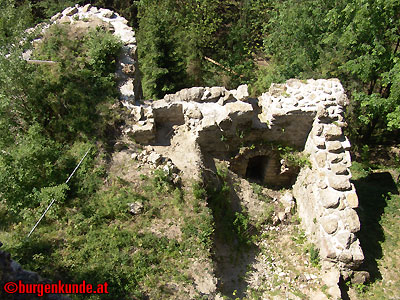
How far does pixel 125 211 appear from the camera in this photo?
324 inches

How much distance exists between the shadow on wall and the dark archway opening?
3632mm

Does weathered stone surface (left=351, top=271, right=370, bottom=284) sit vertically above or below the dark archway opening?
below

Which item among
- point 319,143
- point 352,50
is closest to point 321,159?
point 319,143

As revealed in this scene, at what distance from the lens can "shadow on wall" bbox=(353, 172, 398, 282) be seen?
984 cm

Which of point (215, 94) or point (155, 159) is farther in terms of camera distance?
point (215, 94)

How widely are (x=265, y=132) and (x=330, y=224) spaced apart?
11.8ft

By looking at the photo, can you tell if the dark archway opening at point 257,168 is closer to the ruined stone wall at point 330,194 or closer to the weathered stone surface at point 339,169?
the ruined stone wall at point 330,194

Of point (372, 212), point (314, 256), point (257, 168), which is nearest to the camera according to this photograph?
point (314, 256)

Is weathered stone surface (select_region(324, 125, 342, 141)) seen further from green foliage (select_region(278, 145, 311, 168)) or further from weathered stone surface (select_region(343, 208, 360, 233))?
weathered stone surface (select_region(343, 208, 360, 233))

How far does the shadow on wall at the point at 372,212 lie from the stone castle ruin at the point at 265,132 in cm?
190

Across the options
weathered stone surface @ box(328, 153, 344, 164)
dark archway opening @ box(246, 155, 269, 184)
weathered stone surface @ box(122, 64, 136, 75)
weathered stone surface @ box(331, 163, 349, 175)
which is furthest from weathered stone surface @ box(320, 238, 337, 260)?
weathered stone surface @ box(122, 64, 136, 75)

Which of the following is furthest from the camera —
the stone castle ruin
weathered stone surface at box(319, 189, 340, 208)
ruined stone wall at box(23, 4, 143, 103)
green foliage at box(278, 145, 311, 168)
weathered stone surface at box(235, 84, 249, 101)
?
green foliage at box(278, 145, 311, 168)

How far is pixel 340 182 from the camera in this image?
9516 millimetres

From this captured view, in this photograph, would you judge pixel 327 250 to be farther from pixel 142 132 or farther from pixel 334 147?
pixel 142 132
